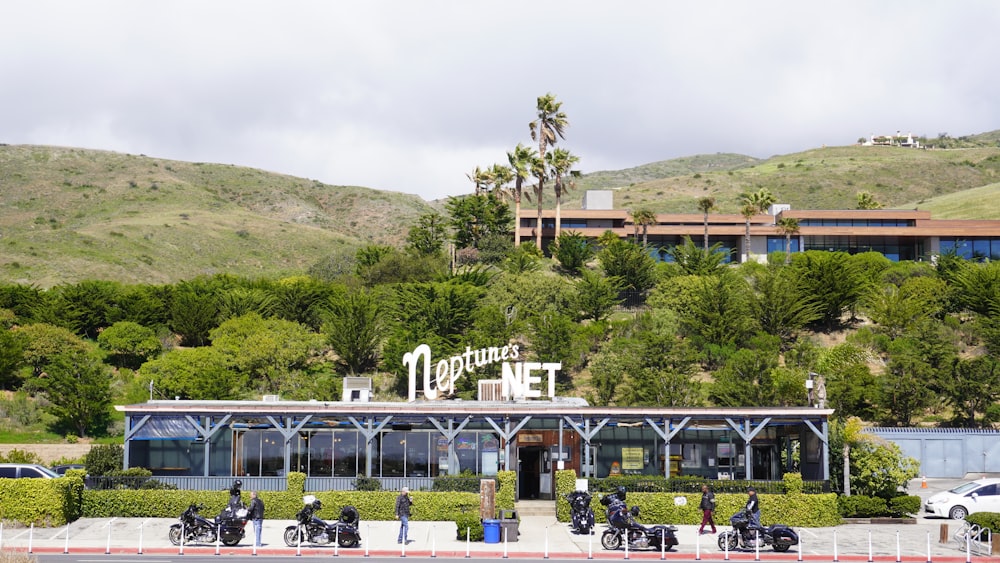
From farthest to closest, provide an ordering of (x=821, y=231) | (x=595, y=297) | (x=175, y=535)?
(x=821, y=231) → (x=595, y=297) → (x=175, y=535)

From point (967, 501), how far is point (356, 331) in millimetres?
45152

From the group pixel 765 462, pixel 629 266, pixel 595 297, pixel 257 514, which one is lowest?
pixel 257 514

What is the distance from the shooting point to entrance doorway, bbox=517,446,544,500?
140 ft

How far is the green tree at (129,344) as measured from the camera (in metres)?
73.8

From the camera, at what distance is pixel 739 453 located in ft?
143

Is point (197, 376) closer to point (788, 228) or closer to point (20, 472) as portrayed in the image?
point (20, 472)

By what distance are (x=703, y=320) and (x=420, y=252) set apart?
36.1 metres

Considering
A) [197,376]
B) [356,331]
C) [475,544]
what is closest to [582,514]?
[475,544]

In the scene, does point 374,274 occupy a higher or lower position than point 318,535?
higher

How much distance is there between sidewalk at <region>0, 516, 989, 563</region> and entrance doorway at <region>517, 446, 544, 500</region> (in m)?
6.20

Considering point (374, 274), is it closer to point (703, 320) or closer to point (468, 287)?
point (468, 287)

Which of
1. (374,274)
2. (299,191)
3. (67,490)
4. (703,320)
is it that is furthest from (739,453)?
(299,191)

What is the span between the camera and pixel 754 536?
30.2 metres

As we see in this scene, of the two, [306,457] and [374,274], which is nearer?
[306,457]
